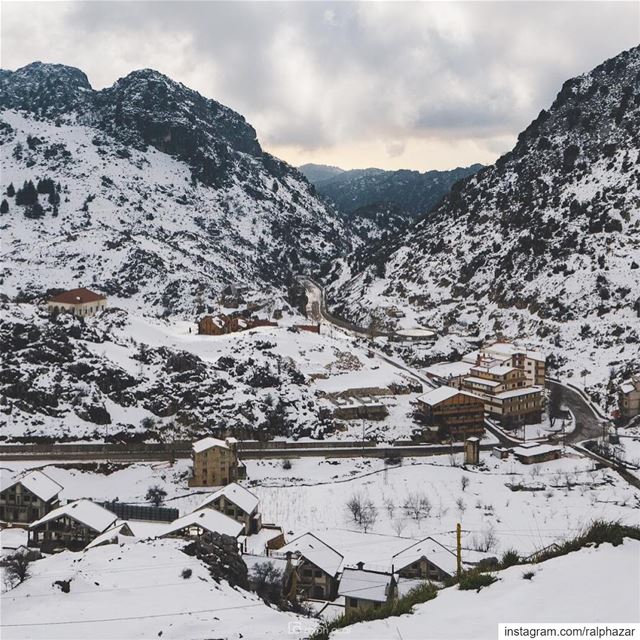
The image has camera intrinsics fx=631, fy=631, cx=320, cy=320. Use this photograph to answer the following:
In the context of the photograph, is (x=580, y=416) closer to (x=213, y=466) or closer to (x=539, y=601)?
(x=213, y=466)

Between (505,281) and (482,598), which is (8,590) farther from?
(505,281)

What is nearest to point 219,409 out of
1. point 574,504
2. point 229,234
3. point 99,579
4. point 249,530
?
point 249,530

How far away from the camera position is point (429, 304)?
308 feet

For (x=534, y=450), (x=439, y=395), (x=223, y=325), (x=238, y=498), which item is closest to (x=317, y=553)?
(x=238, y=498)

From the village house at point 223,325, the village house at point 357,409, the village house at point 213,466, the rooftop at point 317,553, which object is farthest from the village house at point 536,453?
the village house at point 223,325

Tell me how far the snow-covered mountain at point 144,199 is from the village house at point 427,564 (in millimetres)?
71426

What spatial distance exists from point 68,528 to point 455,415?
107 ft

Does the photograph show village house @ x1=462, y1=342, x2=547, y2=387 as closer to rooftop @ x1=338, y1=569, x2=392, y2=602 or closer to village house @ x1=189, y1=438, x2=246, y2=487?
village house @ x1=189, y1=438, x2=246, y2=487

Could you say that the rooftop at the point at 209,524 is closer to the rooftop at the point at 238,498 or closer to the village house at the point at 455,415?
the rooftop at the point at 238,498

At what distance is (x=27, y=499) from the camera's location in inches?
1410

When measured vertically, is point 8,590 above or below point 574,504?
above

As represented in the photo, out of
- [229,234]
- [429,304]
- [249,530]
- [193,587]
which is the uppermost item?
[229,234]

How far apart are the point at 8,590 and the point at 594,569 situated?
15501 mm

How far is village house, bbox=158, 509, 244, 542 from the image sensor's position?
28.6 m
